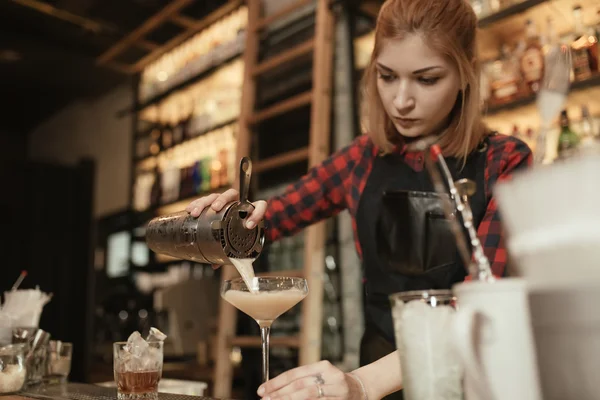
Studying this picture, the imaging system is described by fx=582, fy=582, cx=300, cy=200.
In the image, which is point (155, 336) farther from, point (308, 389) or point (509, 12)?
point (509, 12)

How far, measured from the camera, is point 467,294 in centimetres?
56

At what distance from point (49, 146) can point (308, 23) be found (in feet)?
14.3

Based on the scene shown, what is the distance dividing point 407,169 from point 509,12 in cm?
113

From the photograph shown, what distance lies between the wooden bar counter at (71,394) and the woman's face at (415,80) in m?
0.79

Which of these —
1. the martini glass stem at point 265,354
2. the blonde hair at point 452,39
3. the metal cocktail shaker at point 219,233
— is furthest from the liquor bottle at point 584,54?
the martini glass stem at point 265,354

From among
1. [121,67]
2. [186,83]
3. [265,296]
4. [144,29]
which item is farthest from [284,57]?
[265,296]

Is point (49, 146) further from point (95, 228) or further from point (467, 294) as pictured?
point (467, 294)

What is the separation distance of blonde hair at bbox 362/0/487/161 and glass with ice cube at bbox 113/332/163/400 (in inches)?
34.6

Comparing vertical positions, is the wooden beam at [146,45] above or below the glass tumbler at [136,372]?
above

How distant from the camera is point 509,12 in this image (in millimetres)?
2350

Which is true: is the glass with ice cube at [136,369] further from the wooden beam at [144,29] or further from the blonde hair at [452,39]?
the wooden beam at [144,29]

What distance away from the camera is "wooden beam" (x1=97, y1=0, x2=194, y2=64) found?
401 cm

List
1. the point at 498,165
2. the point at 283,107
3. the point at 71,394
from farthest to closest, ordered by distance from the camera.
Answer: the point at 283,107
the point at 498,165
the point at 71,394

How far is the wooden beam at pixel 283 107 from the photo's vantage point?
312cm
